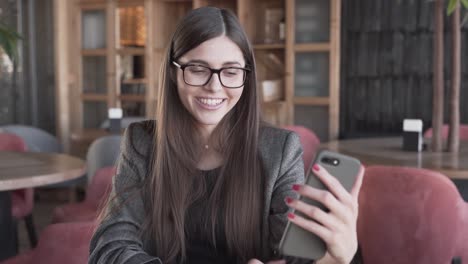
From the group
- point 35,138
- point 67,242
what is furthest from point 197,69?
point 35,138

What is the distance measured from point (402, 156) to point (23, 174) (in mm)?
1725

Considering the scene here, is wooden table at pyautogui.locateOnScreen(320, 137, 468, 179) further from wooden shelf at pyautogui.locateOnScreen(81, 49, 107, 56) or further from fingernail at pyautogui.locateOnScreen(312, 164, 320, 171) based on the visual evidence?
wooden shelf at pyautogui.locateOnScreen(81, 49, 107, 56)

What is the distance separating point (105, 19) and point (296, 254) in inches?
193

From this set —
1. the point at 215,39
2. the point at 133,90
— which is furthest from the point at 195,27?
the point at 133,90

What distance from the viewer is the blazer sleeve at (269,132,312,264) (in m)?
1.29

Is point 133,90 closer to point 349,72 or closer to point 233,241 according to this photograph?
point 349,72

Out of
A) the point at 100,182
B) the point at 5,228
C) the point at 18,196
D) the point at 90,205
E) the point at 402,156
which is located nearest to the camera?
the point at 402,156

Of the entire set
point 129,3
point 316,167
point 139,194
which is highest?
point 129,3

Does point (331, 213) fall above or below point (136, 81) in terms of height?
below

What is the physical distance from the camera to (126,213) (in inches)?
49.8

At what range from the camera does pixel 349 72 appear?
15.2ft

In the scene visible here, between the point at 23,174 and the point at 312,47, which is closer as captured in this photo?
the point at 23,174

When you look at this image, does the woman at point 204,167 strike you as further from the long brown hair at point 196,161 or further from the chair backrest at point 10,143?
the chair backrest at point 10,143

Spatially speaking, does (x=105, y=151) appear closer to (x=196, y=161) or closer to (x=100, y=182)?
(x=100, y=182)
